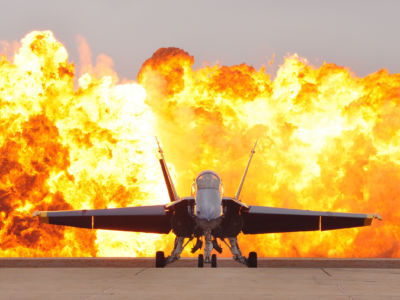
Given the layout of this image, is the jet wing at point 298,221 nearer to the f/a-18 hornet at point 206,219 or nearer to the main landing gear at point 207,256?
the f/a-18 hornet at point 206,219

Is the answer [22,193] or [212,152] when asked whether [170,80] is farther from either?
[22,193]

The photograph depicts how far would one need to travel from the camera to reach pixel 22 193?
176 feet

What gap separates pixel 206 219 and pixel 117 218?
8.44 meters

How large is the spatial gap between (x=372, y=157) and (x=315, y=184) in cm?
506

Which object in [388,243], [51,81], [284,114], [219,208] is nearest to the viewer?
[219,208]

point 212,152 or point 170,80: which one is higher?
point 170,80

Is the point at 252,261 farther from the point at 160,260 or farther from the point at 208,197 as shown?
the point at 208,197

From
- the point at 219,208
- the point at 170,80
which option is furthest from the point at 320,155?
the point at 219,208

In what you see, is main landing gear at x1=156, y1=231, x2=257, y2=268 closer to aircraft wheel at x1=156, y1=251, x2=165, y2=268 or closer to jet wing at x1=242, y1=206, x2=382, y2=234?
aircraft wheel at x1=156, y1=251, x2=165, y2=268

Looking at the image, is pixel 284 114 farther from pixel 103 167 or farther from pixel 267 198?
pixel 103 167

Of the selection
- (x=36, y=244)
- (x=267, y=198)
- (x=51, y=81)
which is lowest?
(x=36, y=244)

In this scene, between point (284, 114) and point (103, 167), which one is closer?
point (103, 167)

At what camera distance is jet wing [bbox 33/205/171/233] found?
1216 inches

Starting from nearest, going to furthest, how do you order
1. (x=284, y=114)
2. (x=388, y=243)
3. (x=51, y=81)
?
(x=51, y=81)
(x=284, y=114)
(x=388, y=243)
